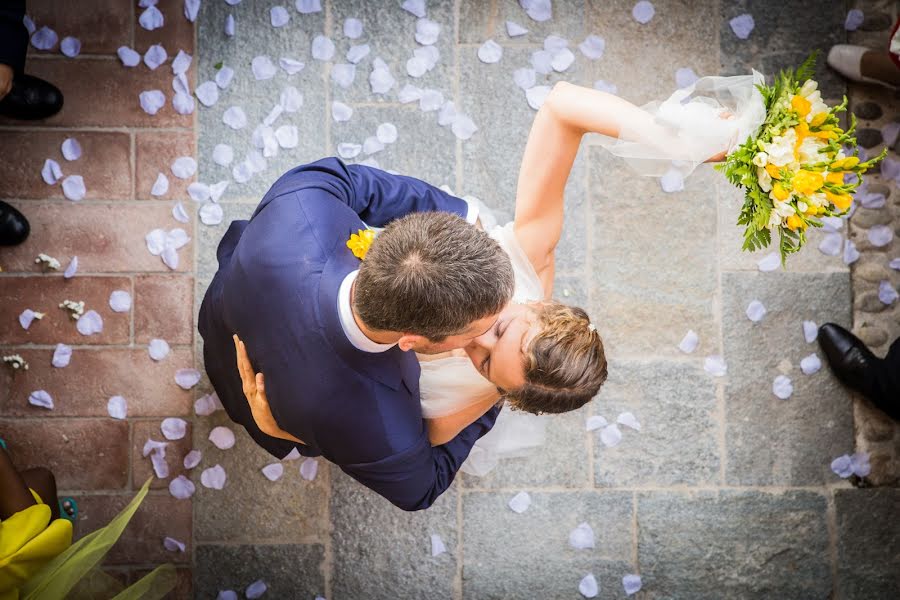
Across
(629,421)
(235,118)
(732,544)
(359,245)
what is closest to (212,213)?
(235,118)

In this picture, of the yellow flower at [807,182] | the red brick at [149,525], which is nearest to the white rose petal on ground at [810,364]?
the yellow flower at [807,182]

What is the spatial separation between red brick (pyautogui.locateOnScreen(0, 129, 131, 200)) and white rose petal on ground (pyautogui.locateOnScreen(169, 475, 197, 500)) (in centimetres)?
121

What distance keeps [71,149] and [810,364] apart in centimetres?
326

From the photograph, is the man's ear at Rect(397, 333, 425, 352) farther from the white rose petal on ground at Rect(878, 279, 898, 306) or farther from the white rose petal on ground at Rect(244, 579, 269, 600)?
the white rose petal on ground at Rect(878, 279, 898, 306)

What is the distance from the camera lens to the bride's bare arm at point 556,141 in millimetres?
2096

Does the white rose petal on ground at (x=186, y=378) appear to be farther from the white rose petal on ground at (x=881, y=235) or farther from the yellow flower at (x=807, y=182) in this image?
the white rose petal on ground at (x=881, y=235)

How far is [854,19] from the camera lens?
2.99 m

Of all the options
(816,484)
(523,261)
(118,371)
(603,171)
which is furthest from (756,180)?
(118,371)

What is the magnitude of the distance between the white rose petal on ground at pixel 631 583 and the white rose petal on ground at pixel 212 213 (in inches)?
90.1

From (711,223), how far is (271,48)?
2.01 metres

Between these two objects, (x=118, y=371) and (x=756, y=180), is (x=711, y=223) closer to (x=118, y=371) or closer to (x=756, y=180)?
(x=756, y=180)

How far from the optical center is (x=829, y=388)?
2.99 metres

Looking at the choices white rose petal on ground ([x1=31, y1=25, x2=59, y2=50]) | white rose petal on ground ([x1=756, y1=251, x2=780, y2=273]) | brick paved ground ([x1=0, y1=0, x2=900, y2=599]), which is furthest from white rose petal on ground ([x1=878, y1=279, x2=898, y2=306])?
white rose petal on ground ([x1=31, y1=25, x2=59, y2=50])

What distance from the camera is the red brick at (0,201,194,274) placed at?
2934 millimetres
